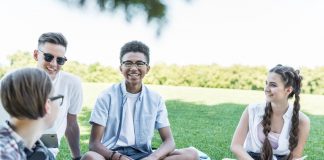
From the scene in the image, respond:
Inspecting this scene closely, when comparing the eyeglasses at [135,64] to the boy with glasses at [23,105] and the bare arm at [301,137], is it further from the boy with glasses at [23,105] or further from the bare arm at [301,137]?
the boy with glasses at [23,105]

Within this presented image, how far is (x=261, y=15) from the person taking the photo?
1212 cm

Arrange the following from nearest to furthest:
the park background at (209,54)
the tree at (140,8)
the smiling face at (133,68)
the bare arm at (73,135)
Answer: the smiling face at (133,68) < the bare arm at (73,135) < the tree at (140,8) < the park background at (209,54)

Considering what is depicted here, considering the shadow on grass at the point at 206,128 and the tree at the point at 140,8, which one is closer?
the tree at the point at 140,8

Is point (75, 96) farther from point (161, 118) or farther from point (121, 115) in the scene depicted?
point (161, 118)

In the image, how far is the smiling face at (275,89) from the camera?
3.36 m

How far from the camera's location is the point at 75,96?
3465 millimetres

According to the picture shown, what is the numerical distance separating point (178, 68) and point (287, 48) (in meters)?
2.70

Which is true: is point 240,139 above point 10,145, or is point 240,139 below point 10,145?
below

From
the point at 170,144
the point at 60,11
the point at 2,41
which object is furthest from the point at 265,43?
the point at 170,144

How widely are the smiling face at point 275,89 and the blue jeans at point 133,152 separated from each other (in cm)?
90

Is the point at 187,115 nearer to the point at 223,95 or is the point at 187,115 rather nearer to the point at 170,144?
the point at 223,95

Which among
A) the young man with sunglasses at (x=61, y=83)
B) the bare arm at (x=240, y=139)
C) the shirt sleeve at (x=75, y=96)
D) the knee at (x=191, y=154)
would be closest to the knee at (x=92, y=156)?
the young man with sunglasses at (x=61, y=83)

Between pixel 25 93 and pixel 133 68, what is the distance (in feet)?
4.73

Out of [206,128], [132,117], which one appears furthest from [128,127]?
[206,128]
